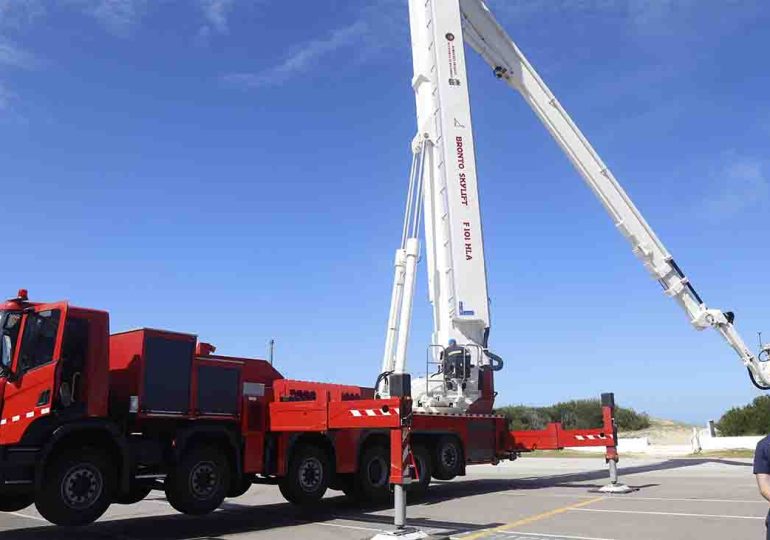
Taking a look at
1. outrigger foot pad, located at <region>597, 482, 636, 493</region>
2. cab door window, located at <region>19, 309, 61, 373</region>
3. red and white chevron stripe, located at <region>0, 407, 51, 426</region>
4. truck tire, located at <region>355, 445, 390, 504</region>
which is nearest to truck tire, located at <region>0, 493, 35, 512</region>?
red and white chevron stripe, located at <region>0, 407, 51, 426</region>

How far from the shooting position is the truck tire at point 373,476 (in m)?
13.4

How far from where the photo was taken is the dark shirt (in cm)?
475

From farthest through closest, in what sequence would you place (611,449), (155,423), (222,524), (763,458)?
(611,449)
(222,524)
(155,423)
(763,458)

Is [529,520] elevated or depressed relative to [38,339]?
depressed

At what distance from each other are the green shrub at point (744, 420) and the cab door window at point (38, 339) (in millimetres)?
33783

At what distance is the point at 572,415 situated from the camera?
4750 cm

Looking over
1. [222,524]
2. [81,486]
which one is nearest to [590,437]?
[222,524]

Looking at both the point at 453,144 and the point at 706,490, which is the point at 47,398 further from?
the point at 706,490

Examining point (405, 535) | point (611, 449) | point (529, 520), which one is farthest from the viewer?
point (611, 449)

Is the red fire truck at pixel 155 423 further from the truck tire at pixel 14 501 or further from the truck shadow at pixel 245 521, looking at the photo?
the truck shadow at pixel 245 521

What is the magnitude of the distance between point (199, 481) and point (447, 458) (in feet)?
20.3

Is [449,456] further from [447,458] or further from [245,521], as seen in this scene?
[245,521]

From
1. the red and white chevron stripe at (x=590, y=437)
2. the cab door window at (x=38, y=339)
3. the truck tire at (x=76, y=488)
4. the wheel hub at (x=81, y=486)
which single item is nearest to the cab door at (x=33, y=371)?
the cab door window at (x=38, y=339)

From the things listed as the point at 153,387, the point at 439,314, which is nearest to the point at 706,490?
the point at 439,314
